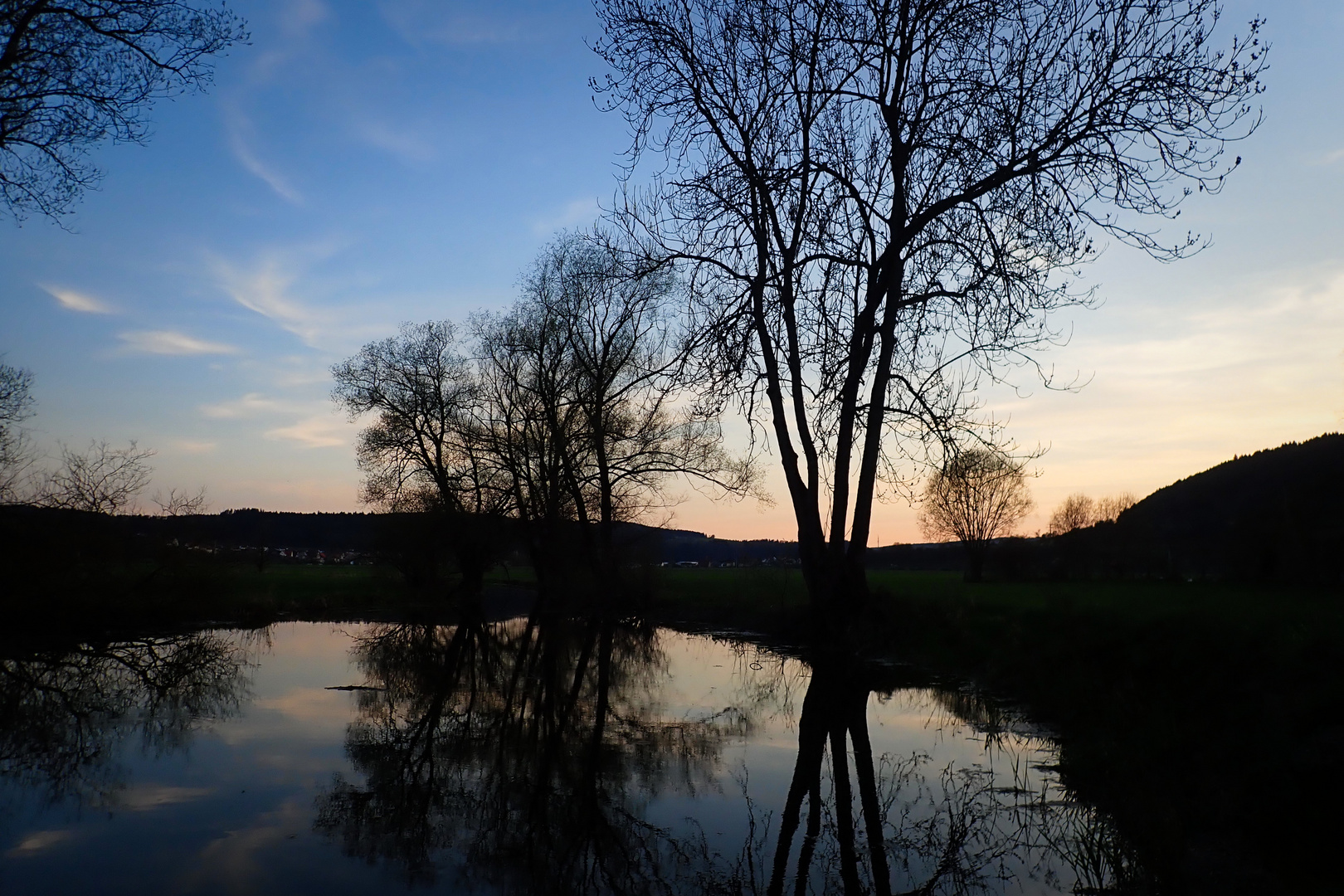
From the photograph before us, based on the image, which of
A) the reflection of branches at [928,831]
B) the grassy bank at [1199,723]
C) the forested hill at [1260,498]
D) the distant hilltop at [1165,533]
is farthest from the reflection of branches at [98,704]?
the forested hill at [1260,498]

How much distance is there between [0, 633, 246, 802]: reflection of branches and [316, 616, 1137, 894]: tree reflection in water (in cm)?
202

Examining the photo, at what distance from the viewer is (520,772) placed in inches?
290

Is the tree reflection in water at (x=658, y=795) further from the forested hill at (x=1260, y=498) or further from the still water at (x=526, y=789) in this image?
the forested hill at (x=1260, y=498)

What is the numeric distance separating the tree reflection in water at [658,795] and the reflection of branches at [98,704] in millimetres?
2022

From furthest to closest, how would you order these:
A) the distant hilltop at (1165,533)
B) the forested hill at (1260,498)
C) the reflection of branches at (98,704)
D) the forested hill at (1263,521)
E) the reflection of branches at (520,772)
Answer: the forested hill at (1260,498) < the forested hill at (1263,521) < the distant hilltop at (1165,533) < the reflection of branches at (98,704) < the reflection of branches at (520,772)

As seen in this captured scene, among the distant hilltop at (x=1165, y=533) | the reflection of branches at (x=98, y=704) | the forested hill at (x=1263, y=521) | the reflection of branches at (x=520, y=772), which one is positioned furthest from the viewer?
the forested hill at (x=1263, y=521)

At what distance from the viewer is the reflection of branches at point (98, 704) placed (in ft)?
24.1

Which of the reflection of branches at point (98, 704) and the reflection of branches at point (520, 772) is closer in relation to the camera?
the reflection of branches at point (520, 772)

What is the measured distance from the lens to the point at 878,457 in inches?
598

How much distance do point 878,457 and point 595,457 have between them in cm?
1682

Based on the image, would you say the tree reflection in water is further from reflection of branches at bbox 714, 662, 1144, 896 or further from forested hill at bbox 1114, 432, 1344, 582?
forested hill at bbox 1114, 432, 1344, 582

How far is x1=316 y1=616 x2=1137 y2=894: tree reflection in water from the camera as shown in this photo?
16.8ft

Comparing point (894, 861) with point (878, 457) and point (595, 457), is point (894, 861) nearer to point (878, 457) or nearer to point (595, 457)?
point (878, 457)

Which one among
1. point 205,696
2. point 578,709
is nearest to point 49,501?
point 205,696
